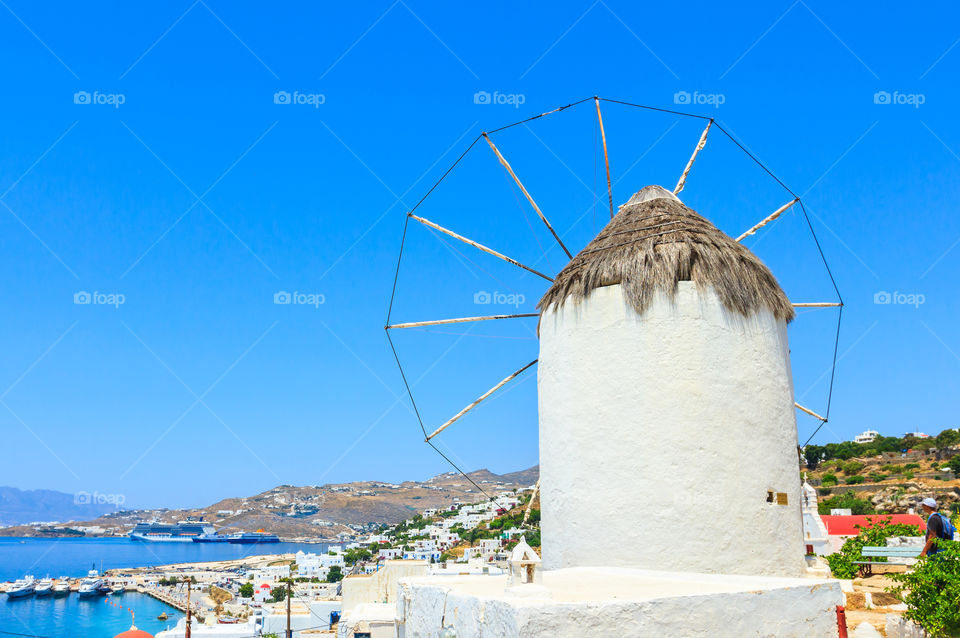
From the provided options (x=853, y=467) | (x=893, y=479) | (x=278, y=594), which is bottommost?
(x=278, y=594)

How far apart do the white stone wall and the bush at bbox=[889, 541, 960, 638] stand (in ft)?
3.29

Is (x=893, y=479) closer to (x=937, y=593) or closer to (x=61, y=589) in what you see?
(x=937, y=593)

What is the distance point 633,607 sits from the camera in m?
4.47

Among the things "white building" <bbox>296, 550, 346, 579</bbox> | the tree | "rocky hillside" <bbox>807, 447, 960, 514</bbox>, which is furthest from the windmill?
"white building" <bbox>296, 550, 346, 579</bbox>

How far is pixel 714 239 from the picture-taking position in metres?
7.68

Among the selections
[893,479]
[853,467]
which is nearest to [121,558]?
[853,467]

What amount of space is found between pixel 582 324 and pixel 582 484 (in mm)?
1595

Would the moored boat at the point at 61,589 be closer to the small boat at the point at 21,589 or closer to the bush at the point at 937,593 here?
the small boat at the point at 21,589

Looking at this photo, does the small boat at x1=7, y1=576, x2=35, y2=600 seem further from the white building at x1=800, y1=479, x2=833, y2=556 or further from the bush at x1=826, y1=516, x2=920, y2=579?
the bush at x1=826, y1=516, x2=920, y2=579

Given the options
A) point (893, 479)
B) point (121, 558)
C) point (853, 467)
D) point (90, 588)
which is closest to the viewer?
point (893, 479)

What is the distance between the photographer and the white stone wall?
6.64 meters

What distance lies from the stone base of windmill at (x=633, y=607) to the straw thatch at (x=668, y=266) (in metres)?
2.76

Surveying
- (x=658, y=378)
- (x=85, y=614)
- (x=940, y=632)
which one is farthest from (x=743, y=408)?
(x=85, y=614)

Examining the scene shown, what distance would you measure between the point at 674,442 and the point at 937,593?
2437 millimetres
